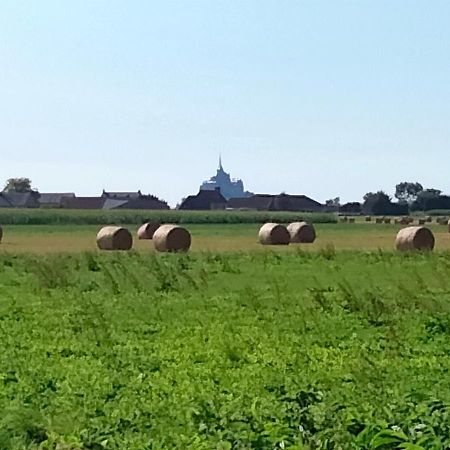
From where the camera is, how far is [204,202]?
147250 millimetres

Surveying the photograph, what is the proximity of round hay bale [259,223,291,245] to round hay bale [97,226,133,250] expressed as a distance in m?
8.19

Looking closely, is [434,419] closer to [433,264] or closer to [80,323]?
[80,323]

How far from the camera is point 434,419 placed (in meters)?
7.13

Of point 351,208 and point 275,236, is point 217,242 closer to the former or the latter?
point 275,236

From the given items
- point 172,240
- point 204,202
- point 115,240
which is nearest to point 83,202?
point 204,202

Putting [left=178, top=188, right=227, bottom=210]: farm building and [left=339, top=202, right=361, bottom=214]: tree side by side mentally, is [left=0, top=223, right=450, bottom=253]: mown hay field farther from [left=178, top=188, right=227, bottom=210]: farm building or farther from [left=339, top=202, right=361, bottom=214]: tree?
[left=339, top=202, right=361, bottom=214]: tree

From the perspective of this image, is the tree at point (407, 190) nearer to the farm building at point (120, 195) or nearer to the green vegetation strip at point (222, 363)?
the farm building at point (120, 195)

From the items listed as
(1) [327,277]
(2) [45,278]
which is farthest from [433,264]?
(2) [45,278]

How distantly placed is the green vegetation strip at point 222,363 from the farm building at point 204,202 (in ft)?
403

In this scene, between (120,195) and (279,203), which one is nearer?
(279,203)

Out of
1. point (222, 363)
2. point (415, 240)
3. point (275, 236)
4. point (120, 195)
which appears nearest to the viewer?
point (222, 363)

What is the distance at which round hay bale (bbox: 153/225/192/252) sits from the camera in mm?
37344

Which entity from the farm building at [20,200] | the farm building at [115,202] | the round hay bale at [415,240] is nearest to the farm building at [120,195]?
the farm building at [115,202]

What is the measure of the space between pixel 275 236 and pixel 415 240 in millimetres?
9787
